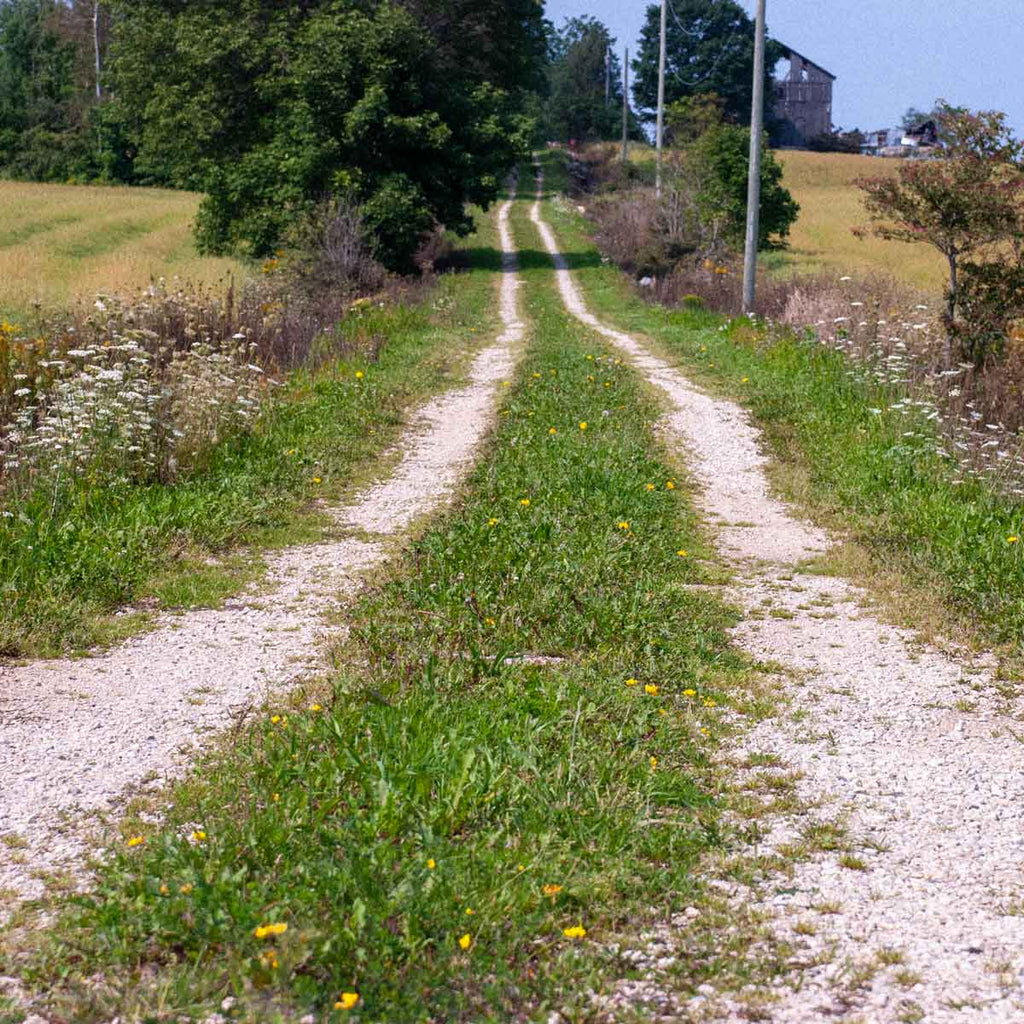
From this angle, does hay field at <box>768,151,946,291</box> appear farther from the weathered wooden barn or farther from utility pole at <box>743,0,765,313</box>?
the weathered wooden barn

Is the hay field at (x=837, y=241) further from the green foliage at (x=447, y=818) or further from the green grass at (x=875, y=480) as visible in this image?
the green foliage at (x=447, y=818)

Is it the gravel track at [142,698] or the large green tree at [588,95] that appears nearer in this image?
the gravel track at [142,698]

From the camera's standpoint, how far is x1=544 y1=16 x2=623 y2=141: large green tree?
278 feet

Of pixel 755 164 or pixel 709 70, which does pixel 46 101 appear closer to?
pixel 709 70

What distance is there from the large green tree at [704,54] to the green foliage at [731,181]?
4231 cm

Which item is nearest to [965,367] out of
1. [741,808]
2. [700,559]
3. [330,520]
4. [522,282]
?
[700,559]

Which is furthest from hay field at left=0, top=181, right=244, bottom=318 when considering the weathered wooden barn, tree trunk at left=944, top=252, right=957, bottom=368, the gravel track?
the weathered wooden barn

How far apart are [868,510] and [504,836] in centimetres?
545

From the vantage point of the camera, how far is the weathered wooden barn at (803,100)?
270 feet

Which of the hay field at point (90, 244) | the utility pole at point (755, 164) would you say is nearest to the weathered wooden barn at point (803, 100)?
the hay field at point (90, 244)

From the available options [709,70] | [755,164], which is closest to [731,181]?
[755,164]

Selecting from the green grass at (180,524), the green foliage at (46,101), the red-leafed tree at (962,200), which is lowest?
the green grass at (180,524)

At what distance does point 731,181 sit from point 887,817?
91.2 feet

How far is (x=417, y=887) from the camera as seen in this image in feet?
10.6
